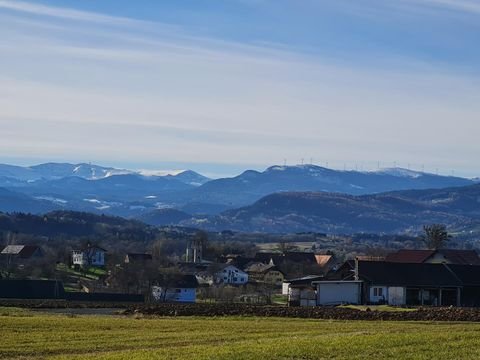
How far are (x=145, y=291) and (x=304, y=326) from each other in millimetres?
59926

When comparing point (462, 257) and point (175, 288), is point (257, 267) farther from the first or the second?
point (462, 257)

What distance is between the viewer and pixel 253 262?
14825 centimetres

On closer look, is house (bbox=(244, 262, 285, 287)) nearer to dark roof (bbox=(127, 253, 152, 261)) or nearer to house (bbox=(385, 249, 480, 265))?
dark roof (bbox=(127, 253, 152, 261))

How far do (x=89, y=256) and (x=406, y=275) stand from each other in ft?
232

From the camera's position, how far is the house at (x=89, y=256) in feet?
448

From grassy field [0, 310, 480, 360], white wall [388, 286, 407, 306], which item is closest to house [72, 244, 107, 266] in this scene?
white wall [388, 286, 407, 306]

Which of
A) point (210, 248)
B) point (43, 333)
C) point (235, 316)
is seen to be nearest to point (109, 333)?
point (43, 333)

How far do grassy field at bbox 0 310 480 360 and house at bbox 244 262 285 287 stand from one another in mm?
92102

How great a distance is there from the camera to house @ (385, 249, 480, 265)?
91.3 meters

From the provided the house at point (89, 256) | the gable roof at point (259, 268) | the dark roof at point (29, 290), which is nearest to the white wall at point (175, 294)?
the dark roof at point (29, 290)

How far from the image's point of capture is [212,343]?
29.1 metres

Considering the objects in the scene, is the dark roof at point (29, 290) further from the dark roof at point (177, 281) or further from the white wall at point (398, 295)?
the white wall at point (398, 295)

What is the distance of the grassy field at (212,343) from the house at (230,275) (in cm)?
9173

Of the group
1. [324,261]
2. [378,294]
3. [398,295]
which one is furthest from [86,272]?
[398,295]
